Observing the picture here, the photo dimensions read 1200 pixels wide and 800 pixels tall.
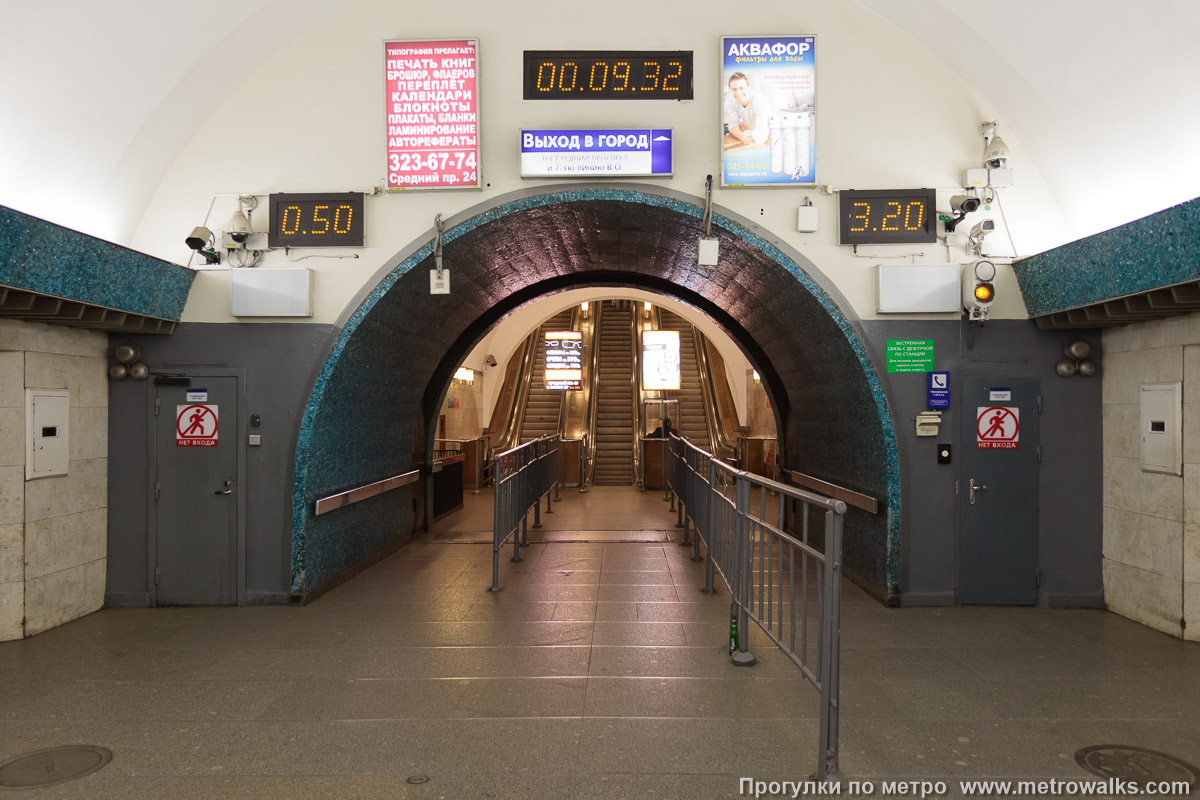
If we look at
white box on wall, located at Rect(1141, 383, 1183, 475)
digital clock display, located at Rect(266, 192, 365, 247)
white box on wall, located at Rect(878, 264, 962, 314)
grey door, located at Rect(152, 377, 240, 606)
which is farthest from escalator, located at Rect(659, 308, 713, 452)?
grey door, located at Rect(152, 377, 240, 606)

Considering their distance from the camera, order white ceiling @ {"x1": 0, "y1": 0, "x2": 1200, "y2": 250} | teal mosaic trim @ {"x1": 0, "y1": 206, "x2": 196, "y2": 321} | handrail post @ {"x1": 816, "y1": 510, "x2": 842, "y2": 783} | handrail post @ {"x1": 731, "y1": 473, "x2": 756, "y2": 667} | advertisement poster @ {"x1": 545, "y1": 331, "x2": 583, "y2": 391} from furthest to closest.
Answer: advertisement poster @ {"x1": 545, "y1": 331, "x2": 583, "y2": 391}
white ceiling @ {"x1": 0, "y1": 0, "x2": 1200, "y2": 250}
handrail post @ {"x1": 731, "y1": 473, "x2": 756, "y2": 667}
teal mosaic trim @ {"x1": 0, "y1": 206, "x2": 196, "y2": 321}
handrail post @ {"x1": 816, "y1": 510, "x2": 842, "y2": 783}

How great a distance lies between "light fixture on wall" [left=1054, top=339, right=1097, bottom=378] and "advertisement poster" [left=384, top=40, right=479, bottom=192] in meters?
4.91

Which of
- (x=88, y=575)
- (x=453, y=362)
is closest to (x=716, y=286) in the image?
(x=453, y=362)

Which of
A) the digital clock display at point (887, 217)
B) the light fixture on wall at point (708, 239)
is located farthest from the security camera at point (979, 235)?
the light fixture on wall at point (708, 239)

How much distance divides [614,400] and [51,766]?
15.7 metres

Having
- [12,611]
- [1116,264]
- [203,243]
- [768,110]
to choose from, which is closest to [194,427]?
[203,243]

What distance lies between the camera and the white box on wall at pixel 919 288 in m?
5.66

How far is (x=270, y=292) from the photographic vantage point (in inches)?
227

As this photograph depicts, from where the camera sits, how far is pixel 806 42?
562cm

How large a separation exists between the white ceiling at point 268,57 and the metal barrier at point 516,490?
3699 mm

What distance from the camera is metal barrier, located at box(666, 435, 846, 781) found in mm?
2883

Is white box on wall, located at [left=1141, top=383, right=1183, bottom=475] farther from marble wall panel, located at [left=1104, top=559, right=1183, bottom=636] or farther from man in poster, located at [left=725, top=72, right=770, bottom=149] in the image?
man in poster, located at [left=725, top=72, right=770, bottom=149]

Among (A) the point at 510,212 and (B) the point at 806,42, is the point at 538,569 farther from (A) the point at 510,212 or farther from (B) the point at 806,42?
(B) the point at 806,42

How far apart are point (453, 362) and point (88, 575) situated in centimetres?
455
